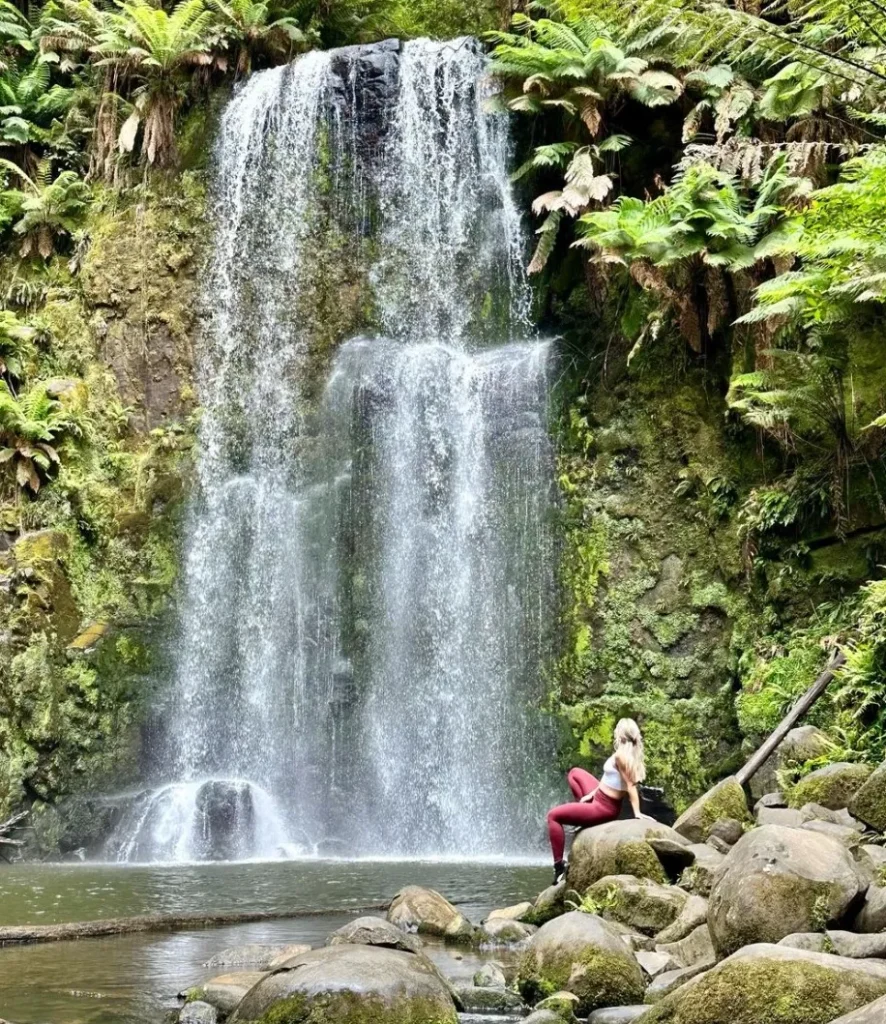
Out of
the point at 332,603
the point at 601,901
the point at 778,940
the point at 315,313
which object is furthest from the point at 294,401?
the point at 778,940

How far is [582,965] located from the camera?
515cm

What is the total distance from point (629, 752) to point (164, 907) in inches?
141

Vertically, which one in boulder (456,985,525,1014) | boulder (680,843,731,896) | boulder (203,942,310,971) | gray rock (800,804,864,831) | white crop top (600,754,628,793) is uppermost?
white crop top (600,754,628,793)

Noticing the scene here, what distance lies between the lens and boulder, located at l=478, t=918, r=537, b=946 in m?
6.75

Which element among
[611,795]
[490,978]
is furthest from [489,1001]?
[611,795]

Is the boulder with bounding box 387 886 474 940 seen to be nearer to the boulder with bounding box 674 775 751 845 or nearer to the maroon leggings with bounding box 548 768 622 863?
the maroon leggings with bounding box 548 768 622 863

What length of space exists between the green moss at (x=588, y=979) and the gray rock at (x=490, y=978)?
185 mm

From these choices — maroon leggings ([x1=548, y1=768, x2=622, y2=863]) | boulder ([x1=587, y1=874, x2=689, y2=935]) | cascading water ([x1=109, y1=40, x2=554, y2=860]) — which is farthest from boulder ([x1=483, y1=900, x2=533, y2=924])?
cascading water ([x1=109, y1=40, x2=554, y2=860])

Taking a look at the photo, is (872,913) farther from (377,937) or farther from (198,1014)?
(198,1014)

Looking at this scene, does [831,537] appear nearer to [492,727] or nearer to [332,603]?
[492,727]

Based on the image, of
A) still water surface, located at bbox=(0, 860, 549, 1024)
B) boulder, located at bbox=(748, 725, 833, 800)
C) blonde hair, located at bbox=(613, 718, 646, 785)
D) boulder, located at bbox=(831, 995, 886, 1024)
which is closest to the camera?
boulder, located at bbox=(831, 995, 886, 1024)

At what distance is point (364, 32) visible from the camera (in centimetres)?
2058

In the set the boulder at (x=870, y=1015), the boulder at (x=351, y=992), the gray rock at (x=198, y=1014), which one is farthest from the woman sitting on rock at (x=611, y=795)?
the boulder at (x=870, y=1015)

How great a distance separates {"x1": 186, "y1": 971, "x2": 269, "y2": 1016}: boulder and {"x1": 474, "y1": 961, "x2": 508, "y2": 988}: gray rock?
1.08m
